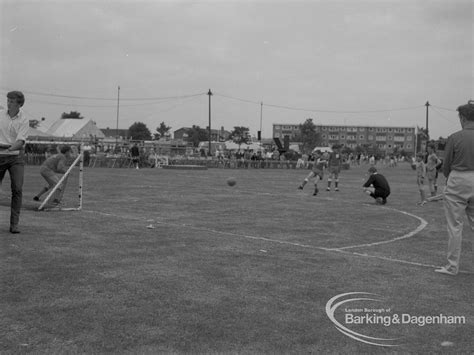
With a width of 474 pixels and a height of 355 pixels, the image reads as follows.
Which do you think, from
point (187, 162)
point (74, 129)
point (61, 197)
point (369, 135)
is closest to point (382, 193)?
point (61, 197)

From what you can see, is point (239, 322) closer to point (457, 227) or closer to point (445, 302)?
point (445, 302)

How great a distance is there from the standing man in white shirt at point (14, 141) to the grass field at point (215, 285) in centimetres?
66

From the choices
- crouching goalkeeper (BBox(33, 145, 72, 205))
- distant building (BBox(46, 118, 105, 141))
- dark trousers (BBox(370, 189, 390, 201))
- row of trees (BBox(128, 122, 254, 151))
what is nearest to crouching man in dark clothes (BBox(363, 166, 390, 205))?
dark trousers (BBox(370, 189, 390, 201))

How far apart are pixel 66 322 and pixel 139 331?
2.08 feet

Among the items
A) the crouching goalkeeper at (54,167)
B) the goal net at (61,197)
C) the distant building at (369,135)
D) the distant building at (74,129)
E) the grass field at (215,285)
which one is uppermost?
the distant building at (369,135)

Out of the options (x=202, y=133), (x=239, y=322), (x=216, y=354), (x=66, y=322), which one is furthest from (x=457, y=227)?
(x=202, y=133)

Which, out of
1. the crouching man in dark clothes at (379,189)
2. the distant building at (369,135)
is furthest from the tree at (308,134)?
the crouching man in dark clothes at (379,189)

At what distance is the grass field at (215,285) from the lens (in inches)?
156

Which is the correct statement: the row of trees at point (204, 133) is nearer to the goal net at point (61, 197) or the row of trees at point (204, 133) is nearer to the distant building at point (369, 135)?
the distant building at point (369, 135)

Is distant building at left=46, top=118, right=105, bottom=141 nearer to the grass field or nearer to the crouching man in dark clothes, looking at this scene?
the crouching man in dark clothes

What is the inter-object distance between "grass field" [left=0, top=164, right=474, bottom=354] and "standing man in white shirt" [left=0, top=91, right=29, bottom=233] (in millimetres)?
662

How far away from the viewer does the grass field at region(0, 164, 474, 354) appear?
3.96 m

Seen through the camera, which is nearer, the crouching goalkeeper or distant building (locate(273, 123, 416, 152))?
the crouching goalkeeper

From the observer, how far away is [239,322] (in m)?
4.33
